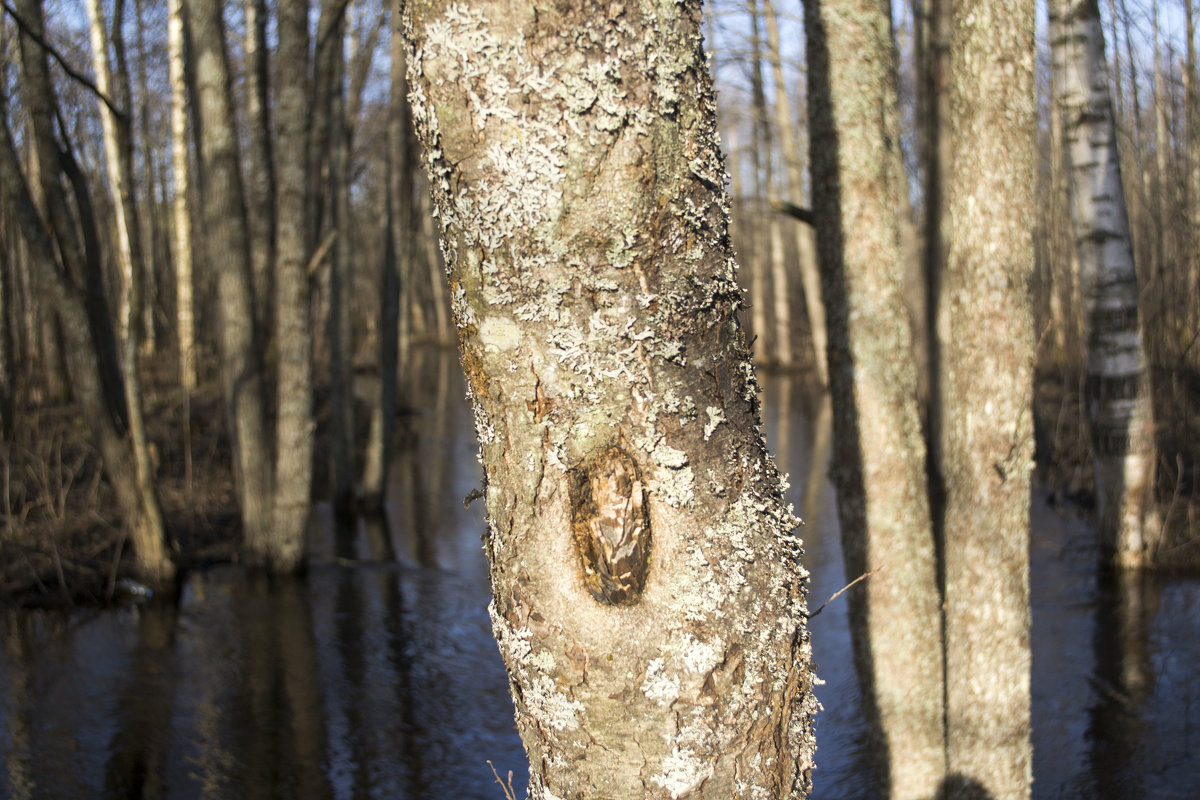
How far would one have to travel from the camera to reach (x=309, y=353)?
7.64 m

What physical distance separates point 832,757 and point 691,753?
13.4 ft

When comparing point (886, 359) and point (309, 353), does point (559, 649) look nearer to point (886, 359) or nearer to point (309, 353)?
point (886, 359)

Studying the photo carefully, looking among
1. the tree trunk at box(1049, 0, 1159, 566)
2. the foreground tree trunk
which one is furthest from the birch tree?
the tree trunk at box(1049, 0, 1159, 566)

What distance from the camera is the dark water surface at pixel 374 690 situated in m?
4.67

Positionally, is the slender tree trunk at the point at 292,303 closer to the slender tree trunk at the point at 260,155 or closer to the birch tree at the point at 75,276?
the slender tree trunk at the point at 260,155

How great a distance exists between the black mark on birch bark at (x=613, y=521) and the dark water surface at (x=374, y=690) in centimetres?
383

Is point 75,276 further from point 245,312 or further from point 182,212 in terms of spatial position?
point 182,212

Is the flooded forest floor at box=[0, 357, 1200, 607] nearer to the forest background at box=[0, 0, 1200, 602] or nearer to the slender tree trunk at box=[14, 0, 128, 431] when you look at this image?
the forest background at box=[0, 0, 1200, 602]

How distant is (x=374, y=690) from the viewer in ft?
19.3

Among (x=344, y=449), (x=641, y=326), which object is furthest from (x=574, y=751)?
(x=344, y=449)

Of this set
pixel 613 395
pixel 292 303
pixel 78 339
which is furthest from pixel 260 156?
pixel 613 395

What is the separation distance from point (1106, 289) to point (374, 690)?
5.87m

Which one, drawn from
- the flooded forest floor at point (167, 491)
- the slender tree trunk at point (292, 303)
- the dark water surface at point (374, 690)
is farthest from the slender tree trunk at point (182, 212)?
the dark water surface at point (374, 690)

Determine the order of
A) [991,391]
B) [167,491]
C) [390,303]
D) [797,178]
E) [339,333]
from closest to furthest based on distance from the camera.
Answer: [991,391] → [167,491] → [339,333] → [390,303] → [797,178]
